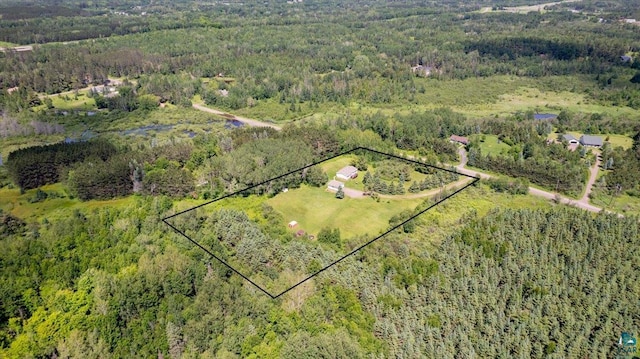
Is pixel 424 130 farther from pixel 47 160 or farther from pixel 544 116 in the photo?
pixel 47 160

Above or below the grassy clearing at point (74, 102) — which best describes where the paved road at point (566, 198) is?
above

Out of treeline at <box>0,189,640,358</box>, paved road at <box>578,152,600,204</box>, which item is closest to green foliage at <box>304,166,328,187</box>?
treeline at <box>0,189,640,358</box>

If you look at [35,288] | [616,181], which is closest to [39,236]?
[35,288]

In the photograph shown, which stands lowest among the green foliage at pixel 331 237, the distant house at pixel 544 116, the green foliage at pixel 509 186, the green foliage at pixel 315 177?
the distant house at pixel 544 116

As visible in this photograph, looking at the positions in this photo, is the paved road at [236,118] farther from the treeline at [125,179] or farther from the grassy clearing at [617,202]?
the grassy clearing at [617,202]

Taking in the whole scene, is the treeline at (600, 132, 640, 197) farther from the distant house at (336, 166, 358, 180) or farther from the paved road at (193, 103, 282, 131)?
the paved road at (193, 103, 282, 131)

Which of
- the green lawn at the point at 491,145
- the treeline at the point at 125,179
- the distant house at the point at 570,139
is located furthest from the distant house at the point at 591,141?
the treeline at the point at 125,179
